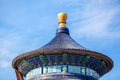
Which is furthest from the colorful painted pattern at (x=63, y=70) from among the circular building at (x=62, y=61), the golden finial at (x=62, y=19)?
the golden finial at (x=62, y=19)

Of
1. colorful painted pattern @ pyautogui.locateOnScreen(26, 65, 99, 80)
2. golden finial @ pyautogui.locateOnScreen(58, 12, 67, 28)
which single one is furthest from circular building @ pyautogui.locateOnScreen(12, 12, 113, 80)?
golden finial @ pyautogui.locateOnScreen(58, 12, 67, 28)

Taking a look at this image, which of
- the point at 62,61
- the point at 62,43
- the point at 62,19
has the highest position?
the point at 62,19

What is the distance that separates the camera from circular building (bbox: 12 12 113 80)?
27453 mm

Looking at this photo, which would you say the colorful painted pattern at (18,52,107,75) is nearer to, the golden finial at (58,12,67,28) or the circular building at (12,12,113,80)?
the circular building at (12,12,113,80)

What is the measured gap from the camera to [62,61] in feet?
91.2

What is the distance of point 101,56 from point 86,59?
102 centimetres

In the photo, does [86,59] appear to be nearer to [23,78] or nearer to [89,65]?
[89,65]

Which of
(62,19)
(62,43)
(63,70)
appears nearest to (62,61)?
(63,70)

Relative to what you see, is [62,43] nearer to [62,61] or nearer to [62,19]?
[62,61]

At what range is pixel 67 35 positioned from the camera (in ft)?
99.3

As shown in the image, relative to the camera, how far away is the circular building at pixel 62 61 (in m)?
27.5

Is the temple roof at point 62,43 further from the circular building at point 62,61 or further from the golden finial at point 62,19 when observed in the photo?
the golden finial at point 62,19

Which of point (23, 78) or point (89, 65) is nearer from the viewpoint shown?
point (89, 65)

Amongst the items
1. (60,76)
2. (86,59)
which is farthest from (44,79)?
(86,59)
